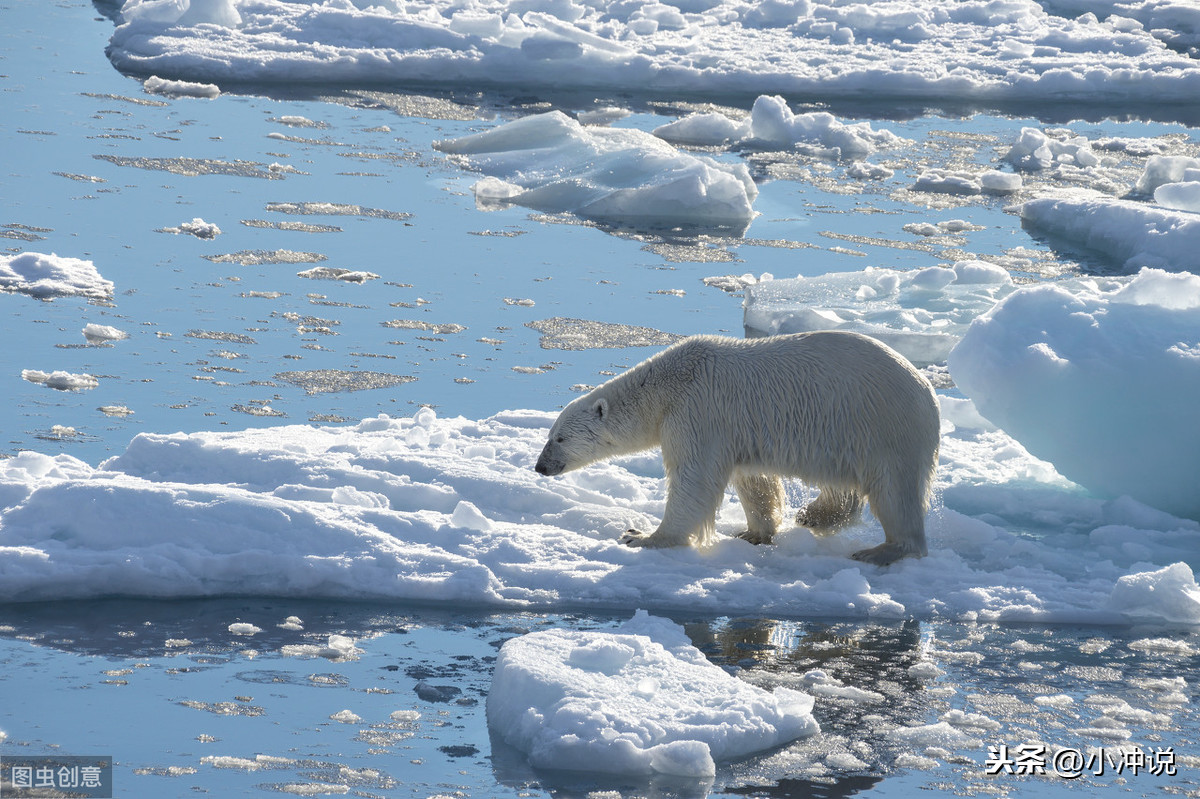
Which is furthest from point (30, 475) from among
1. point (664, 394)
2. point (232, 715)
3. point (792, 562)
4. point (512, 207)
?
point (512, 207)

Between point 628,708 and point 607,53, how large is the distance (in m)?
15.8

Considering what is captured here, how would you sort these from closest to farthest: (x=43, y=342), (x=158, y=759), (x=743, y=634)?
(x=158, y=759), (x=743, y=634), (x=43, y=342)

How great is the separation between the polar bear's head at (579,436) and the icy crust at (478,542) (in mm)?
261

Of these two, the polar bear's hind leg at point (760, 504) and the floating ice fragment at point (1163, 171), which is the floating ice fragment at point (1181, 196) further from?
the polar bear's hind leg at point (760, 504)

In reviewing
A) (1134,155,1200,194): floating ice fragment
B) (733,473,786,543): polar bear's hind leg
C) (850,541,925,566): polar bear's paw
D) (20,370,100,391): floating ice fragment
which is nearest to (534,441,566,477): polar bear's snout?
(733,473,786,543): polar bear's hind leg

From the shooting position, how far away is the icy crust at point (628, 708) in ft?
13.7

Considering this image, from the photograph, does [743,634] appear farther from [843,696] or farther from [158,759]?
[158,759]

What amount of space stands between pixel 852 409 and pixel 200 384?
4.07 meters

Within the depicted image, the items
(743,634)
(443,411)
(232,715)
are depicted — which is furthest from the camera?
(443,411)

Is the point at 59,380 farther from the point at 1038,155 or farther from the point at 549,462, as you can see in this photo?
the point at 1038,155

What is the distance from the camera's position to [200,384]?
8.10 meters

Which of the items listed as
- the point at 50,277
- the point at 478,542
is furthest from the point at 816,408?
the point at 50,277

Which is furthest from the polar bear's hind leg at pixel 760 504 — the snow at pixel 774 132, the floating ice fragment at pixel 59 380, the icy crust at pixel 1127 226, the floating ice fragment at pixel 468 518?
the snow at pixel 774 132

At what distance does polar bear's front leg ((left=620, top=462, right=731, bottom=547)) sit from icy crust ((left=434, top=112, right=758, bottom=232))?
686cm
